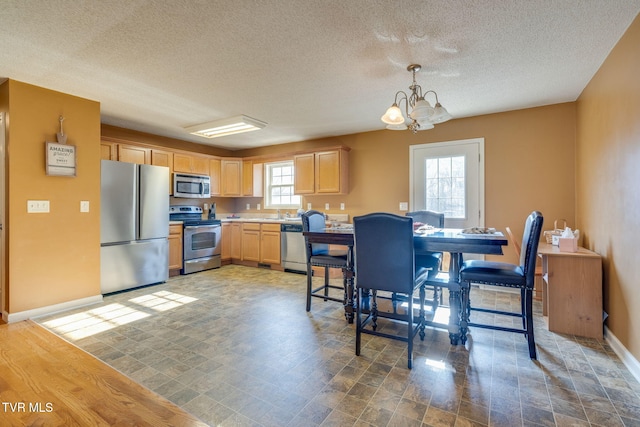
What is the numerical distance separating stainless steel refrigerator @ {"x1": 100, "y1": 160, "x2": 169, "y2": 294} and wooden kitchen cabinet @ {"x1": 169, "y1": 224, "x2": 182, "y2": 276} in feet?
0.85

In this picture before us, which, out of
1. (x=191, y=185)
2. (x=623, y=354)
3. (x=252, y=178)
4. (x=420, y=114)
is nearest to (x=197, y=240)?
(x=191, y=185)

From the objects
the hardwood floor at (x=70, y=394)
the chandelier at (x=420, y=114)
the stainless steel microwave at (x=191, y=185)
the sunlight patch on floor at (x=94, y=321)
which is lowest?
the hardwood floor at (x=70, y=394)

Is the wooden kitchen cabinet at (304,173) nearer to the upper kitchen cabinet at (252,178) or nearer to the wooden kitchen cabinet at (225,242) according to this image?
the upper kitchen cabinet at (252,178)

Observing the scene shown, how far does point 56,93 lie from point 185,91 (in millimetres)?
1281

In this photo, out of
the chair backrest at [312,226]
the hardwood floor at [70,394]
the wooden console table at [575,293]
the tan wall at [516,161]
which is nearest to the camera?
the hardwood floor at [70,394]

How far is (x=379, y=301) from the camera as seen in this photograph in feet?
11.4

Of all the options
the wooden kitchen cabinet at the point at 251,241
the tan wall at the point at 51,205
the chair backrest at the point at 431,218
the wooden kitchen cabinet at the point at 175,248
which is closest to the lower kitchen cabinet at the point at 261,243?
the wooden kitchen cabinet at the point at 251,241

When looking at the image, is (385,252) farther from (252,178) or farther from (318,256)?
(252,178)

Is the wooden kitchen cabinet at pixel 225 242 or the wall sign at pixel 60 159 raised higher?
the wall sign at pixel 60 159

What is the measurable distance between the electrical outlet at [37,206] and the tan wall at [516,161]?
13.7ft

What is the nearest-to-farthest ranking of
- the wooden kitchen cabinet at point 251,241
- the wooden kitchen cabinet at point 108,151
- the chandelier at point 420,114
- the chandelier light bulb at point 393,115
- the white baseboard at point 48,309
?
the chandelier at point 420,114
the chandelier light bulb at point 393,115
the white baseboard at point 48,309
the wooden kitchen cabinet at point 108,151
the wooden kitchen cabinet at point 251,241

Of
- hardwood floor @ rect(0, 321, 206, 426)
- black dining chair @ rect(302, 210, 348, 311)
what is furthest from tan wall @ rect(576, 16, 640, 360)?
hardwood floor @ rect(0, 321, 206, 426)

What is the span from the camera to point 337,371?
2021mm

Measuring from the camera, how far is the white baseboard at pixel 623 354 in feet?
6.34
